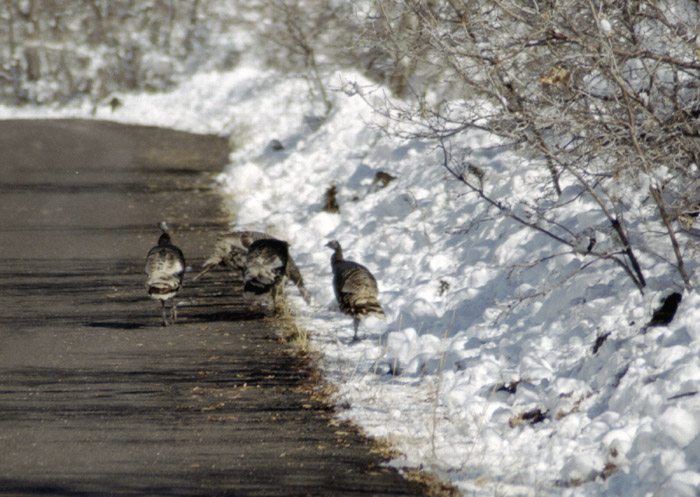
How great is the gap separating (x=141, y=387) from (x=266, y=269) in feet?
8.26

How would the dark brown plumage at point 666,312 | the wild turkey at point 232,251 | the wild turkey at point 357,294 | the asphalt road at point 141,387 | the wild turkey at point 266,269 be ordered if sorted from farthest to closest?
1. the wild turkey at point 232,251
2. the wild turkey at point 266,269
3. the wild turkey at point 357,294
4. the dark brown plumage at point 666,312
5. the asphalt road at point 141,387

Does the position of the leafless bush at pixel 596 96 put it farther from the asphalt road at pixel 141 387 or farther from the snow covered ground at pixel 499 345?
the asphalt road at pixel 141 387

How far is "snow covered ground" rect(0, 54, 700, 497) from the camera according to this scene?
4973 millimetres

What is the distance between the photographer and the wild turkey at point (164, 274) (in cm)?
866

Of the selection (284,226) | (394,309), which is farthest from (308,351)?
(284,226)

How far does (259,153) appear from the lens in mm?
21516

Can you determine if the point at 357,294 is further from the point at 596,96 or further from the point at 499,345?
the point at 596,96

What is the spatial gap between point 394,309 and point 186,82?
36021 millimetres

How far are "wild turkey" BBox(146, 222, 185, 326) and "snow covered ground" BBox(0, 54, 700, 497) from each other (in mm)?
1516

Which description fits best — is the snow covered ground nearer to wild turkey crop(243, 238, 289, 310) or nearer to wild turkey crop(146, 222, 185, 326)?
wild turkey crop(243, 238, 289, 310)

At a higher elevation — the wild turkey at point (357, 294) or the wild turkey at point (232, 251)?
the wild turkey at point (232, 251)

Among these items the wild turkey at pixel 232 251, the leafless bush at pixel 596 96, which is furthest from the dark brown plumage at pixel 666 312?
the wild turkey at pixel 232 251

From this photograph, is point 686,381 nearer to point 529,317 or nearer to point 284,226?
point 529,317

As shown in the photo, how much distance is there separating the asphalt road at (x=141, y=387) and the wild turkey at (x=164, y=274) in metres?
0.39
